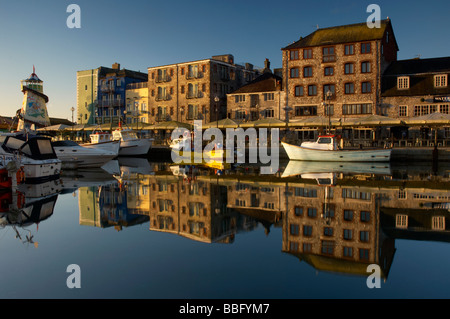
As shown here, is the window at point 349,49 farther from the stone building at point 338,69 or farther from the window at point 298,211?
the window at point 298,211

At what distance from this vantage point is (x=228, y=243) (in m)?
11.4

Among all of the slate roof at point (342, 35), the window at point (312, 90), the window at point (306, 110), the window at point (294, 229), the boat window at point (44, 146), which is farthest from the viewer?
the window at point (306, 110)

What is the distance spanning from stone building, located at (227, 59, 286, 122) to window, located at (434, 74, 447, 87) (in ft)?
60.6

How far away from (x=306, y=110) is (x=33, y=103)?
41.1 m

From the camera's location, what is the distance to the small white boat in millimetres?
38000

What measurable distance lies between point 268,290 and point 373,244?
4.44 meters

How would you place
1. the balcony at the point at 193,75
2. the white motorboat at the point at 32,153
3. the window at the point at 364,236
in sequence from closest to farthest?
the window at the point at 364,236, the white motorboat at the point at 32,153, the balcony at the point at 193,75

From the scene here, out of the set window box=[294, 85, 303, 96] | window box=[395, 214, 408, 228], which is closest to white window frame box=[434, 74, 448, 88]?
window box=[294, 85, 303, 96]

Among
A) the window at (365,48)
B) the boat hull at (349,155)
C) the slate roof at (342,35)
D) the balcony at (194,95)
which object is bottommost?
the boat hull at (349,155)

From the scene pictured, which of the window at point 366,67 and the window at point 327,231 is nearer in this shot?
the window at point 327,231

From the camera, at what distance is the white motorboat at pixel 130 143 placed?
50219mm

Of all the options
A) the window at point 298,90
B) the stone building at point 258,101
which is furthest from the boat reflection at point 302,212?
the stone building at point 258,101

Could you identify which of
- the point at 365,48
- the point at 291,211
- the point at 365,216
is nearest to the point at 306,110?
the point at 365,48
